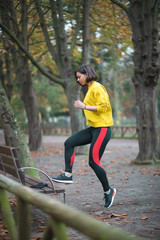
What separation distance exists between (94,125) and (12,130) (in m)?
2.84

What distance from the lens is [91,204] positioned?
5.57 meters

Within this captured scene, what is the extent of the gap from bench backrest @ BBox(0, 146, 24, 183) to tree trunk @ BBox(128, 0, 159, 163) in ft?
18.6

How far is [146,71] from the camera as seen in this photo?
32.3 ft

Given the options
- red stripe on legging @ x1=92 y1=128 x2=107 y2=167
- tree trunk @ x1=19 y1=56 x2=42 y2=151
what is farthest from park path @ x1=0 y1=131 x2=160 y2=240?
tree trunk @ x1=19 y1=56 x2=42 y2=151

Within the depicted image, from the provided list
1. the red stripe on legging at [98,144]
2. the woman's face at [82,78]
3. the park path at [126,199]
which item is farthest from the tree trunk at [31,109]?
the red stripe on legging at [98,144]

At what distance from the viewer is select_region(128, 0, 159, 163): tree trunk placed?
32.1 feet

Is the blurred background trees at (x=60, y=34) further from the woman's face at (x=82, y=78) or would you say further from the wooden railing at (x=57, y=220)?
the wooden railing at (x=57, y=220)

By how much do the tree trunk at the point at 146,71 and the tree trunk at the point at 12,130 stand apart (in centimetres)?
418

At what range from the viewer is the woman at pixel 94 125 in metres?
4.79

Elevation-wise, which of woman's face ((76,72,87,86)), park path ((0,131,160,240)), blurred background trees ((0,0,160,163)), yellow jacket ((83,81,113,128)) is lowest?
park path ((0,131,160,240))

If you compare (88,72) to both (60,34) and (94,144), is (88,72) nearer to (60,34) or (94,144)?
(94,144)

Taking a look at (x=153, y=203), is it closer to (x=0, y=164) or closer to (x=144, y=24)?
(x=0, y=164)

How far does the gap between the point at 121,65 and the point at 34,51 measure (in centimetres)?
1525

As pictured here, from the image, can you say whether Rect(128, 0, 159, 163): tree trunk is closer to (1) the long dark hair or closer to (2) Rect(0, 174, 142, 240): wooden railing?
(1) the long dark hair
